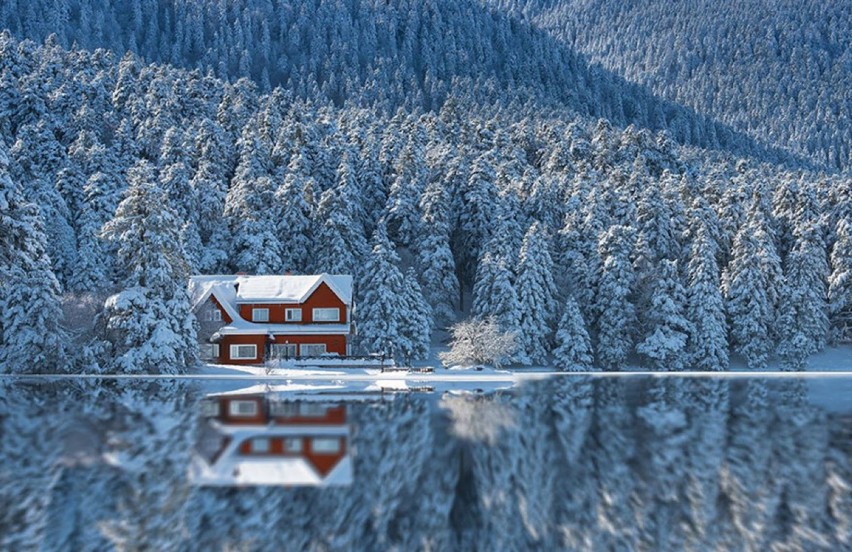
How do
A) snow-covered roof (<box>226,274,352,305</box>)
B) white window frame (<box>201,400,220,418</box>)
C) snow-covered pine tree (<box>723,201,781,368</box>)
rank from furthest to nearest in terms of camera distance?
snow-covered pine tree (<box>723,201,781,368</box>), snow-covered roof (<box>226,274,352,305</box>), white window frame (<box>201,400,220,418</box>)

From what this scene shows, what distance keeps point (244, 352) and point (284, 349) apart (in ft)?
8.54

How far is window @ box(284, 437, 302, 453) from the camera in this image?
12.7 m

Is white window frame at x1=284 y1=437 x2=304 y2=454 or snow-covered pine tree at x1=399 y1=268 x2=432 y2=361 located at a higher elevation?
white window frame at x1=284 y1=437 x2=304 y2=454

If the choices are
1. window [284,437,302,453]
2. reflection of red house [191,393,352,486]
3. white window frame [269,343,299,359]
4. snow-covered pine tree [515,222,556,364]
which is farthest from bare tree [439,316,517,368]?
window [284,437,302,453]

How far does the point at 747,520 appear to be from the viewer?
10391 millimetres

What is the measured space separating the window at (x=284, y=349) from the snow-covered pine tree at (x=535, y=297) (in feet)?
52.5

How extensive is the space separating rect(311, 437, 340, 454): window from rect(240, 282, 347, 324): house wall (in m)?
47.8

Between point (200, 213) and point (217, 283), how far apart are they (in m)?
15.1

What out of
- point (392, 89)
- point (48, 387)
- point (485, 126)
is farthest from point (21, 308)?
point (392, 89)

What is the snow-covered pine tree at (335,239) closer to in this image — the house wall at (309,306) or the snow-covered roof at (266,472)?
the house wall at (309,306)

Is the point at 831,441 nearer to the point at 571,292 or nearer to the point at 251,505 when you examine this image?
the point at 251,505

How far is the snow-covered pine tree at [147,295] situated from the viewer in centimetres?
4444

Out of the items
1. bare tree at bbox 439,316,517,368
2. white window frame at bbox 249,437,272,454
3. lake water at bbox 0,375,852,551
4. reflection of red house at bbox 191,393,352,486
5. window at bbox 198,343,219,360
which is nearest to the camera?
lake water at bbox 0,375,852,551

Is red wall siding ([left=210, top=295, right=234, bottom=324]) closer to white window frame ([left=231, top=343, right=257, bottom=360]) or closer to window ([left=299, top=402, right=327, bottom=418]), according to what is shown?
white window frame ([left=231, top=343, right=257, bottom=360])
